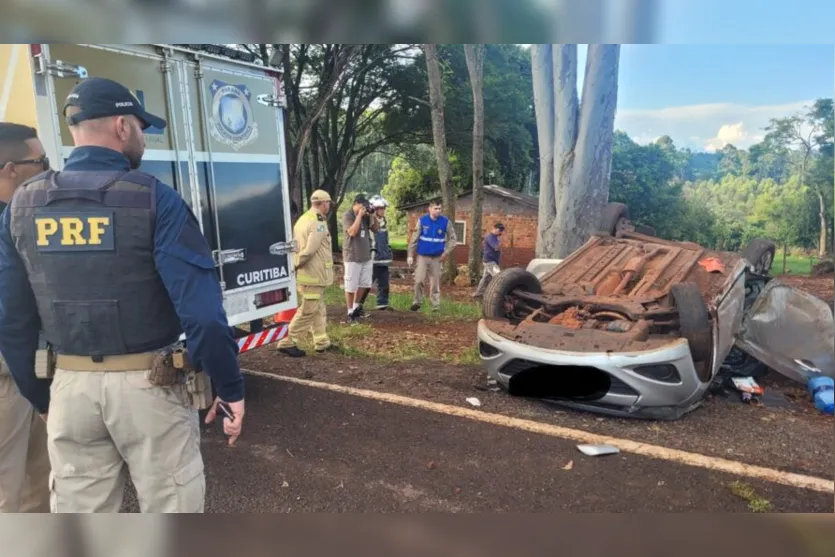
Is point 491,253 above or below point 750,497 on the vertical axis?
above

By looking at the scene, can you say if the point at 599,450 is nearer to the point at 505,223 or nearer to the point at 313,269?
the point at 505,223

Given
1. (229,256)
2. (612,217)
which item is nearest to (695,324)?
(612,217)

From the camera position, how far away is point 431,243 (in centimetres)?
241

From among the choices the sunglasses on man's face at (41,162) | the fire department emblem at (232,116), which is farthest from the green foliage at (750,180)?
the sunglasses on man's face at (41,162)

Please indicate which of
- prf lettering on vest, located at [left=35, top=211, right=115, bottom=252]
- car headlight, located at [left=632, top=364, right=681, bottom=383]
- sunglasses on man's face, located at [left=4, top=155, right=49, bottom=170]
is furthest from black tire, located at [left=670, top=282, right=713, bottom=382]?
sunglasses on man's face, located at [left=4, top=155, right=49, bottom=170]

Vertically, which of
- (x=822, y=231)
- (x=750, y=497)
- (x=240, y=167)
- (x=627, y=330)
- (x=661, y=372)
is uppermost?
(x=240, y=167)

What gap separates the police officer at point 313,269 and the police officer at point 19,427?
103cm

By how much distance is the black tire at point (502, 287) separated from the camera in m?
2.63

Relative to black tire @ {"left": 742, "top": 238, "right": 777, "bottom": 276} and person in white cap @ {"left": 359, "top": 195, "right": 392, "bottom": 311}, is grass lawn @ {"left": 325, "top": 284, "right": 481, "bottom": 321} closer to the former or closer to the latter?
person in white cap @ {"left": 359, "top": 195, "right": 392, "bottom": 311}

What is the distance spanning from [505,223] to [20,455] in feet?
6.78

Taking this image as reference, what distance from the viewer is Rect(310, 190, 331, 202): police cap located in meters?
2.61

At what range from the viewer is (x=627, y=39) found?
2070 millimetres

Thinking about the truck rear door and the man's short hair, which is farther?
the truck rear door

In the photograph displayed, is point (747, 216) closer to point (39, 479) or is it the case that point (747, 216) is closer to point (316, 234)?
point (316, 234)
